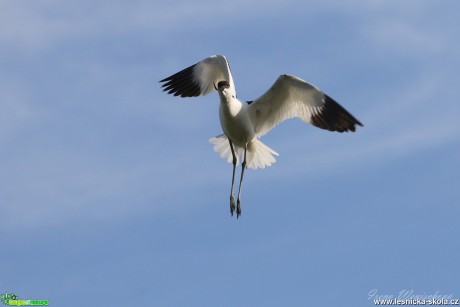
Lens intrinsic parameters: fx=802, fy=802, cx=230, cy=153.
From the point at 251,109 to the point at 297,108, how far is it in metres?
0.89

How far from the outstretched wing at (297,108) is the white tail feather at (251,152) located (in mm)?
709

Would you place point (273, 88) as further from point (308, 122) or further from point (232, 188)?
point (232, 188)

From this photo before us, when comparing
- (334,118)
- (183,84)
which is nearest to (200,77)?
(183,84)

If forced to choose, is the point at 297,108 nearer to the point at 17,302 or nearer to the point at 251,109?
the point at 251,109

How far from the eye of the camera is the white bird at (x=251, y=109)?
14.8 meters

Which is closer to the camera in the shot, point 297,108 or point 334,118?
point 334,118

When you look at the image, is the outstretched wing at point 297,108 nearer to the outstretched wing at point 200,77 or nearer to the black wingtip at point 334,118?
the black wingtip at point 334,118

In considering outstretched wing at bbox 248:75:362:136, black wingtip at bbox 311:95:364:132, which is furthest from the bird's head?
black wingtip at bbox 311:95:364:132

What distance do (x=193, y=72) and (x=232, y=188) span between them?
99.0 inches

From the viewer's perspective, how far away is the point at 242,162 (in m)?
16.5

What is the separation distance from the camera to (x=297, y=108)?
50.3 ft

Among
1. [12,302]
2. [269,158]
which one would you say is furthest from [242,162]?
[12,302]

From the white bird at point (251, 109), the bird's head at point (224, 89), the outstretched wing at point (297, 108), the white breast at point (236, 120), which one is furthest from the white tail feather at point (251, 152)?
the bird's head at point (224, 89)

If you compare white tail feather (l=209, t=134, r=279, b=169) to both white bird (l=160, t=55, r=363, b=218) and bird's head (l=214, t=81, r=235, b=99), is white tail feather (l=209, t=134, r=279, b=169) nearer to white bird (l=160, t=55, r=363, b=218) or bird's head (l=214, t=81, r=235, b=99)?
white bird (l=160, t=55, r=363, b=218)
